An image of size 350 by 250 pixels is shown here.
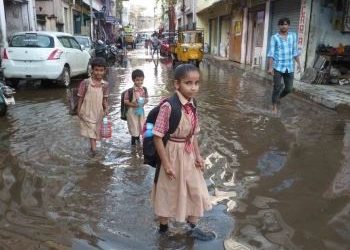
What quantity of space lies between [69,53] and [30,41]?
1.33 m

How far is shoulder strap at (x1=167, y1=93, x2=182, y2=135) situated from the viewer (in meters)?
3.19

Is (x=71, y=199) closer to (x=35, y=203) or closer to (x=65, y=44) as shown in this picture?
(x=35, y=203)

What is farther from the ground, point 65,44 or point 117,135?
point 65,44

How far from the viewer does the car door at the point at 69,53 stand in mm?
13094

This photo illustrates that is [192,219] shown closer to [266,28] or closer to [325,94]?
[325,94]

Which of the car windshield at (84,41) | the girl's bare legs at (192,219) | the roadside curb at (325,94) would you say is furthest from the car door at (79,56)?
the girl's bare legs at (192,219)

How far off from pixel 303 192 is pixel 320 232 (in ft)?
3.20

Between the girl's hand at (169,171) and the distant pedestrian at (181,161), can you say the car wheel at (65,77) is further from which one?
the girl's hand at (169,171)

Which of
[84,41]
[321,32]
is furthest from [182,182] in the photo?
[84,41]

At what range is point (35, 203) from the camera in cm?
436

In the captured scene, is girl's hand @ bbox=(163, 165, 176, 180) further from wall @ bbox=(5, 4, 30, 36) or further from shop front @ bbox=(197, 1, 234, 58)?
shop front @ bbox=(197, 1, 234, 58)

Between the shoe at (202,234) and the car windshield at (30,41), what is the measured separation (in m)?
9.86

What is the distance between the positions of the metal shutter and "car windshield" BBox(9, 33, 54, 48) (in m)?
8.50

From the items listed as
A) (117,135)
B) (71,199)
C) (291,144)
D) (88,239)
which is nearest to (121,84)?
(117,135)
